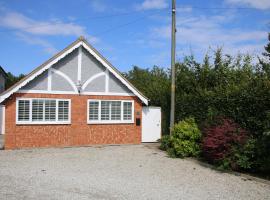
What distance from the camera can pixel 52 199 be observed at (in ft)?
26.0

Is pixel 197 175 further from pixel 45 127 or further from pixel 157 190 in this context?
pixel 45 127

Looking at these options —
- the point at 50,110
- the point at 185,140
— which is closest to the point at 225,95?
the point at 185,140

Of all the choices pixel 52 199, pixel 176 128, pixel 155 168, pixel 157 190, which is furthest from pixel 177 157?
pixel 52 199

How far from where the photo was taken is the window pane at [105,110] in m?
19.0

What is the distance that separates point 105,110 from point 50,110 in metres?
3.04

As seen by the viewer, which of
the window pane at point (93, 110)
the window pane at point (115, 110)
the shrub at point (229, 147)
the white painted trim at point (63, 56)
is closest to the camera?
the shrub at point (229, 147)

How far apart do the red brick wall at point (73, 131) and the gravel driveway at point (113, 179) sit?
197 centimetres

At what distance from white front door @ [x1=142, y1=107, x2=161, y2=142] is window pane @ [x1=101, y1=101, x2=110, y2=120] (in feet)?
7.30

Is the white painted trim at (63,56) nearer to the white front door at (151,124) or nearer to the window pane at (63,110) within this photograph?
the white front door at (151,124)

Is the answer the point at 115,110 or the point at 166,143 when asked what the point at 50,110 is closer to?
the point at 115,110

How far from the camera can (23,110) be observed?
17.2m

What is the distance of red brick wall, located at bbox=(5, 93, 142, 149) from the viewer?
17.0 metres

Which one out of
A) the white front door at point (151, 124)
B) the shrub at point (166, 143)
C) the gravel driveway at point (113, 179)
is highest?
the white front door at point (151, 124)

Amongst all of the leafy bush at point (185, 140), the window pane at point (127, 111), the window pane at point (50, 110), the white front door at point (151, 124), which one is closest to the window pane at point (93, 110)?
the window pane at point (127, 111)
